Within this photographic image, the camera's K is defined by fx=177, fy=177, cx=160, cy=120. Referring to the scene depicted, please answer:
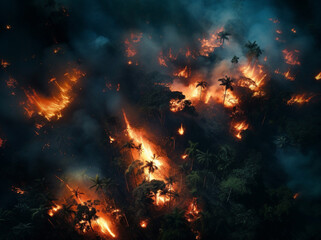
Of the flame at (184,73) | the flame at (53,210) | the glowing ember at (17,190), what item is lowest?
the flame at (53,210)

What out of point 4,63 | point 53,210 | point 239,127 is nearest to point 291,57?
point 239,127

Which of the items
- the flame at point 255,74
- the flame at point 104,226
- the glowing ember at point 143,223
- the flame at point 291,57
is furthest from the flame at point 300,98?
the flame at point 104,226

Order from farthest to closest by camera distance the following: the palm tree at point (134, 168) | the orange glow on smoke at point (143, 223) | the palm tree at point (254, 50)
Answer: the palm tree at point (254, 50) < the palm tree at point (134, 168) < the orange glow on smoke at point (143, 223)

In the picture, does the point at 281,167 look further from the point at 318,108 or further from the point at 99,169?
the point at 99,169

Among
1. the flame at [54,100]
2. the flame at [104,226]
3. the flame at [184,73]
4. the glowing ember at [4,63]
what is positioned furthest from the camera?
the flame at [184,73]

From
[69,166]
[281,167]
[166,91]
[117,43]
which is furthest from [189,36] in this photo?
[69,166]

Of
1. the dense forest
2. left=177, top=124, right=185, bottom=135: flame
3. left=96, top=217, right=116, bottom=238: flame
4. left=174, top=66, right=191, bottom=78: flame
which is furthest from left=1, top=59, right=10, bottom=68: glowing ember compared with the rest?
left=174, top=66, right=191, bottom=78: flame

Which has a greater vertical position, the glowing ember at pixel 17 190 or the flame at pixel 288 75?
the flame at pixel 288 75

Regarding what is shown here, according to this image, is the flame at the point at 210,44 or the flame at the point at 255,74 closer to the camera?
the flame at the point at 255,74

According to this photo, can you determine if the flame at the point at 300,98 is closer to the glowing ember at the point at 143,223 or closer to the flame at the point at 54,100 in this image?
the glowing ember at the point at 143,223
